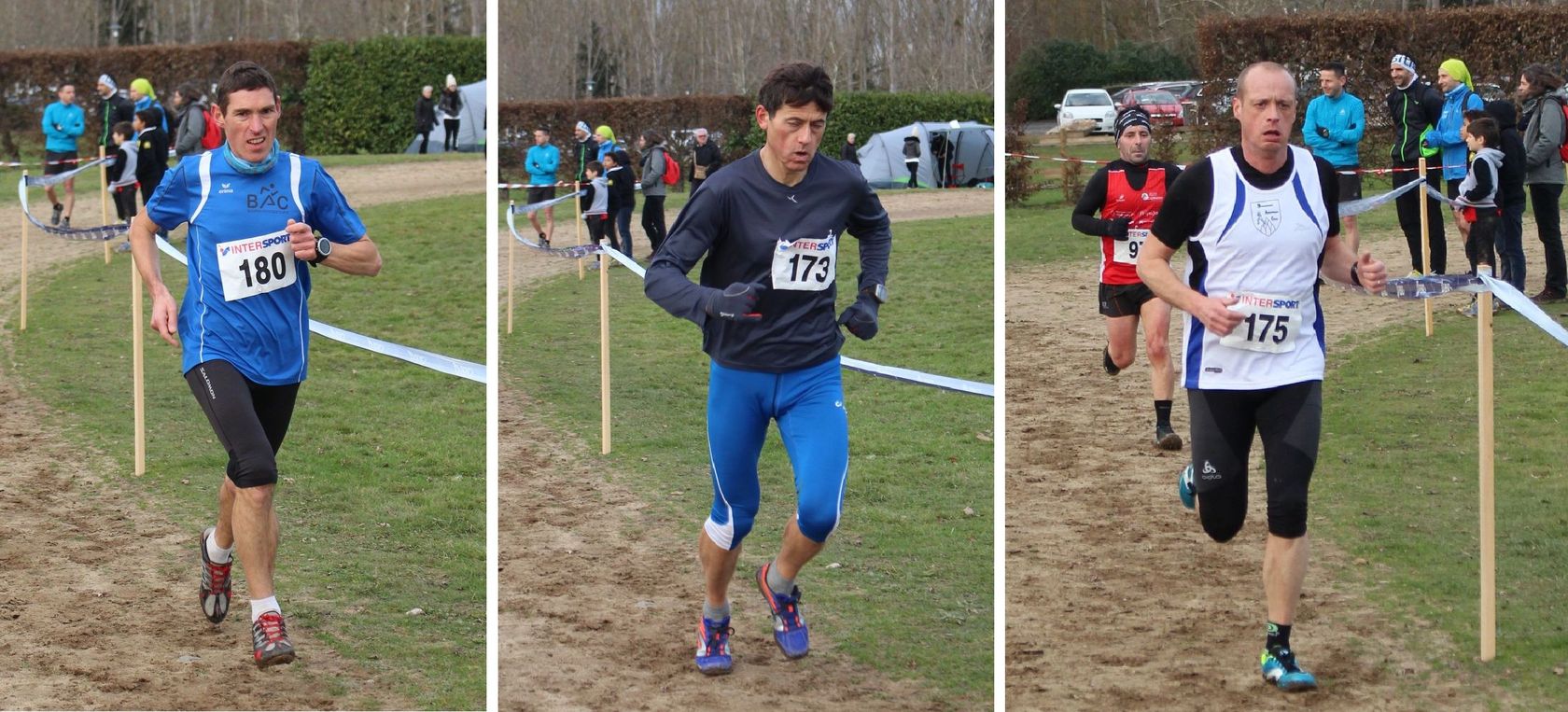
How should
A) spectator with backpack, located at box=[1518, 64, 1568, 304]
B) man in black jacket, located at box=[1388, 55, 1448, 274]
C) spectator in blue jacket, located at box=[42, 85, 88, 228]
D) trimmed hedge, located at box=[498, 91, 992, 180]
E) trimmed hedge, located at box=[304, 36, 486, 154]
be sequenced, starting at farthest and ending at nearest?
trimmed hedge, located at box=[304, 36, 486, 154] < spectator in blue jacket, located at box=[42, 85, 88, 228] < trimmed hedge, located at box=[498, 91, 992, 180] < man in black jacket, located at box=[1388, 55, 1448, 274] < spectator with backpack, located at box=[1518, 64, 1568, 304]

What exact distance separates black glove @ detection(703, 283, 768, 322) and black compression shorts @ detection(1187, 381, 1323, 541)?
126cm

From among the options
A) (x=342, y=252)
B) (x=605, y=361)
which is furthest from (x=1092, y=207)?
(x=342, y=252)

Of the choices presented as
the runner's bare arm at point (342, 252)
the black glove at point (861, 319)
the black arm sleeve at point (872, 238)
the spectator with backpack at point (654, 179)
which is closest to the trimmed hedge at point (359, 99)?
the spectator with backpack at point (654, 179)

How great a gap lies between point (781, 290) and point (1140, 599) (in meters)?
1.76

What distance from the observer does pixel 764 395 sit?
4.60 meters

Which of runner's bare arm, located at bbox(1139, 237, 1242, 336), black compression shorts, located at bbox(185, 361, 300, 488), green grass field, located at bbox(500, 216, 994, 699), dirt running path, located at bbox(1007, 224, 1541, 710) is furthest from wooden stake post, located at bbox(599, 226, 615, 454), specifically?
runner's bare arm, located at bbox(1139, 237, 1242, 336)

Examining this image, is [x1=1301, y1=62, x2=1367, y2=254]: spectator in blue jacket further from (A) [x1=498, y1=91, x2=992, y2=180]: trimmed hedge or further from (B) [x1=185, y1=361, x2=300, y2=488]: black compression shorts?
(B) [x1=185, y1=361, x2=300, y2=488]: black compression shorts

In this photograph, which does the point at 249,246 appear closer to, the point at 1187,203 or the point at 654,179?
the point at 1187,203

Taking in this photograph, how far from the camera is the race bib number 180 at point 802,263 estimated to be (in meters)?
4.45

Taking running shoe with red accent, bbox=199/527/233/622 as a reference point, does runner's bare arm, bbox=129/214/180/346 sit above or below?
above

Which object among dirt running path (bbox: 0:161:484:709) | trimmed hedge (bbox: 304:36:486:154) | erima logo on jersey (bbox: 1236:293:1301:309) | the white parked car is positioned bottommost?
dirt running path (bbox: 0:161:484:709)

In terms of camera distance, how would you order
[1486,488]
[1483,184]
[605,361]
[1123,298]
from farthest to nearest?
1. [1483,184]
2. [605,361]
3. [1123,298]
4. [1486,488]

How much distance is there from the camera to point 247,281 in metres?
4.82

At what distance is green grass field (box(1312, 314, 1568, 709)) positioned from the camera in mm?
4938
